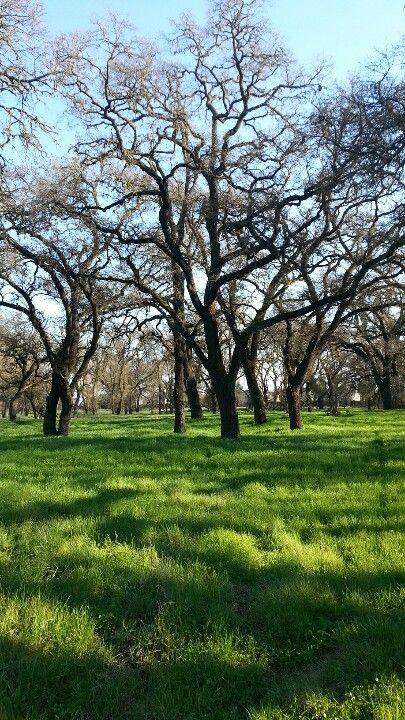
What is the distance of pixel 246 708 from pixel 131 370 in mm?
57618

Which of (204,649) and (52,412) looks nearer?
(204,649)

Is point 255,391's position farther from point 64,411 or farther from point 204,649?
point 204,649

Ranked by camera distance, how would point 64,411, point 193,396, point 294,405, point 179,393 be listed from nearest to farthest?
point 64,411
point 294,405
point 179,393
point 193,396

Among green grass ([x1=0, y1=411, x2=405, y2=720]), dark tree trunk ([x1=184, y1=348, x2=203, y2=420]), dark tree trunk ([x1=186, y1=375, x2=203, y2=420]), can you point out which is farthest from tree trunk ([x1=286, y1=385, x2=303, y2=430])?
green grass ([x1=0, y1=411, x2=405, y2=720])

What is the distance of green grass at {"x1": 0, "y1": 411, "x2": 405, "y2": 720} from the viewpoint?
3191 mm

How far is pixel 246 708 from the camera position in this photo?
122 inches

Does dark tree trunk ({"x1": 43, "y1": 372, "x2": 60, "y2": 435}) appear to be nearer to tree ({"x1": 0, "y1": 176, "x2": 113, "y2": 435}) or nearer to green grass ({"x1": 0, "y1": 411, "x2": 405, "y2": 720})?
tree ({"x1": 0, "y1": 176, "x2": 113, "y2": 435})

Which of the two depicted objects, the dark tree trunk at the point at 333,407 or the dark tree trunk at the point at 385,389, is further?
the dark tree trunk at the point at 385,389

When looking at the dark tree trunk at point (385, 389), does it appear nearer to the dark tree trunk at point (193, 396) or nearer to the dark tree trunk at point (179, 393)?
the dark tree trunk at point (193, 396)

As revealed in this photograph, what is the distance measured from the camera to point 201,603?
4277 mm

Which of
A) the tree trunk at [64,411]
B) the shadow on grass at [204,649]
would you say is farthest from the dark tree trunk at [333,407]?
the shadow on grass at [204,649]

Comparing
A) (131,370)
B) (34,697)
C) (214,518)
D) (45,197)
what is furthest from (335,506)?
(131,370)

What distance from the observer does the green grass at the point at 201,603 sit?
10.5 feet

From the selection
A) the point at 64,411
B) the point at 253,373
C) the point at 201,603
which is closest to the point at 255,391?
the point at 253,373
